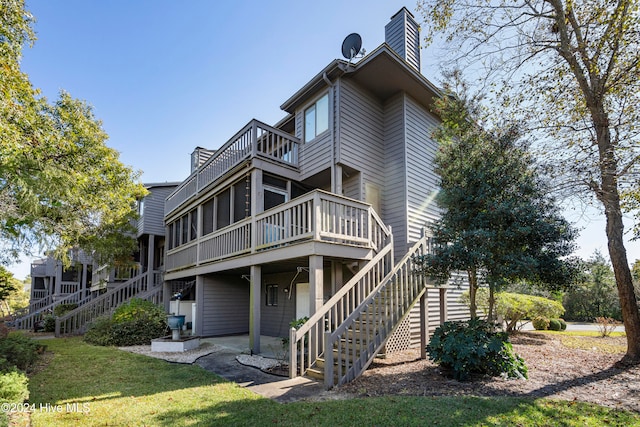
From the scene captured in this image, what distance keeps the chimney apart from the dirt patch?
9463 millimetres

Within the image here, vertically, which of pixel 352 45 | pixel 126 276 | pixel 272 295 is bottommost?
pixel 272 295

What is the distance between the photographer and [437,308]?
35.3 ft

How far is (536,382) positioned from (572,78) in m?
7.44

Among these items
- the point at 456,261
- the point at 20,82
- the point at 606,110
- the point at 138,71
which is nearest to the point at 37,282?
the point at 138,71

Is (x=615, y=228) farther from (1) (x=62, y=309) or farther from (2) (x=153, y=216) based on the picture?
(1) (x=62, y=309)

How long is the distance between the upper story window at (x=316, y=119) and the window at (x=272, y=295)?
5.72 metres

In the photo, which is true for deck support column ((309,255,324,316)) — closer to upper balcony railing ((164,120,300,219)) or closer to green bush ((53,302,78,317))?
upper balcony railing ((164,120,300,219))

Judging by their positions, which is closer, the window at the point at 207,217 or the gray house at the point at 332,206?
the gray house at the point at 332,206

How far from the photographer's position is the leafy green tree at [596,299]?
2202 centimetres

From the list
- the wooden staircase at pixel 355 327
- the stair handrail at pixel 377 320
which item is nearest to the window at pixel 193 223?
the wooden staircase at pixel 355 327

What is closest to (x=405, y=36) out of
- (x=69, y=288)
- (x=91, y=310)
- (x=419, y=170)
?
(x=419, y=170)

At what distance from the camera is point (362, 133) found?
10.7 m

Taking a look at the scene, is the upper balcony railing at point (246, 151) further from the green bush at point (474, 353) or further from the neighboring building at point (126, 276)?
the green bush at point (474, 353)

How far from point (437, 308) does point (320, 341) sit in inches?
201
